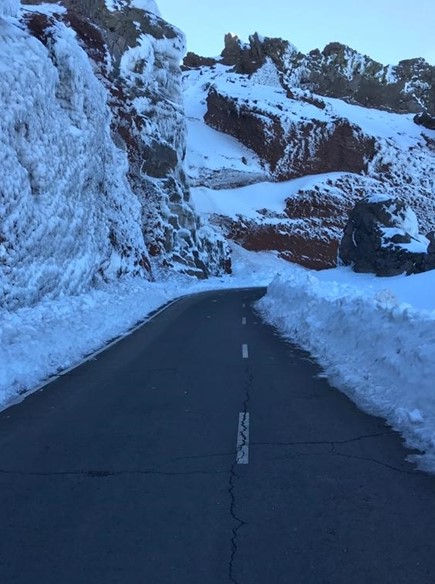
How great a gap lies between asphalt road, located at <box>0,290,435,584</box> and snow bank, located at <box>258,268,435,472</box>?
0.31 m

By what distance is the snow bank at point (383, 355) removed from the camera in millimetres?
6547

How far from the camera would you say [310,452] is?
5836 millimetres

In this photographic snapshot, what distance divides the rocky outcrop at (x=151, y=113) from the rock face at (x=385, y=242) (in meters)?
14.9

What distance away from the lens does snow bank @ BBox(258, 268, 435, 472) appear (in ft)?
21.5

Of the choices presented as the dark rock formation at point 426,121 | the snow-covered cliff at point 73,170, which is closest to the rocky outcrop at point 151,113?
the snow-covered cliff at point 73,170

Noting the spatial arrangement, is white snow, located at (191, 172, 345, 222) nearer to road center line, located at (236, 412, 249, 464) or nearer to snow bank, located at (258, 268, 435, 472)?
snow bank, located at (258, 268, 435, 472)

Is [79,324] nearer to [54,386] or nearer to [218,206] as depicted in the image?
[54,386]

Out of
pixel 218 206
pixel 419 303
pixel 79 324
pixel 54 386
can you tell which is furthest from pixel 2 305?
pixel 218 206

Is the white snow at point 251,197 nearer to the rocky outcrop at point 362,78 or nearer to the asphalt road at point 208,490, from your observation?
the rocky outcrop at point 362,78

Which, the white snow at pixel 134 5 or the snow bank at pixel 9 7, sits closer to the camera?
the snow bank at pixel 9 7

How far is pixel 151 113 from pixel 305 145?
4247 cm

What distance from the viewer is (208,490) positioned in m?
4.91

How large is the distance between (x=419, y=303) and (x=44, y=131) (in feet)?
43.2

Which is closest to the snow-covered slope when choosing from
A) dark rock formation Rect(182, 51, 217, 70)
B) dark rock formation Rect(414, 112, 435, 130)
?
dark rock formation Rect(414, 112, 435, 130)
